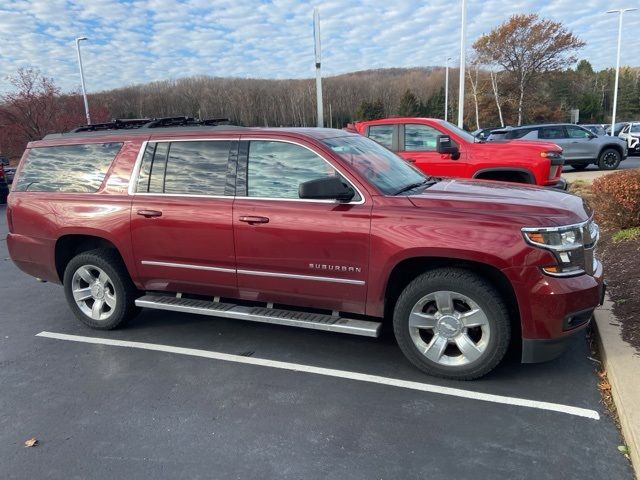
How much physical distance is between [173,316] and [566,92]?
67033 millimetres

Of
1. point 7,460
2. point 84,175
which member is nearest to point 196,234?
point 84,175

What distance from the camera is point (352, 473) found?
276 centimetres

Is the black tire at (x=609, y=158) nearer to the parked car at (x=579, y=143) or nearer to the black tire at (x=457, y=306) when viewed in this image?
the parked car at (x=579, y=143)

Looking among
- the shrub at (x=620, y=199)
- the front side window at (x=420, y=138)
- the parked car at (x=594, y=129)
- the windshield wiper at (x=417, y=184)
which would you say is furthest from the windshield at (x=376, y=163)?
the parked car at (x=594, y=129)

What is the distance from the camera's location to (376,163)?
14.2ft

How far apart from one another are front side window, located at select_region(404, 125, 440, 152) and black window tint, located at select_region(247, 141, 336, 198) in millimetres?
5086

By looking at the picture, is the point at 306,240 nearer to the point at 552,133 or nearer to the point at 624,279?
the point at 624,279

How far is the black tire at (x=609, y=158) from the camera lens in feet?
55.3

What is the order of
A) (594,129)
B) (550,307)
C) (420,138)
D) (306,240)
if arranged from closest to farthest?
(550,307) → (306,240) → (420,138) → (594,129)

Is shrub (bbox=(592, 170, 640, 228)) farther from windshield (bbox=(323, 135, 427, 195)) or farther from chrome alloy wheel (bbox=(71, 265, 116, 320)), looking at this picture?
chrome alloy wheel (bbox=(71, 265, 116, 320))

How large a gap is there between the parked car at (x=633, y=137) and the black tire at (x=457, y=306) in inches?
889

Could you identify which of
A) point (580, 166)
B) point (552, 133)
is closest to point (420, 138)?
point (552, 133)

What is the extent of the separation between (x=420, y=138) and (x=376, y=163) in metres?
4.80

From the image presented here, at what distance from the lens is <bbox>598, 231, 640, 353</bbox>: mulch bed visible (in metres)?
4.21
